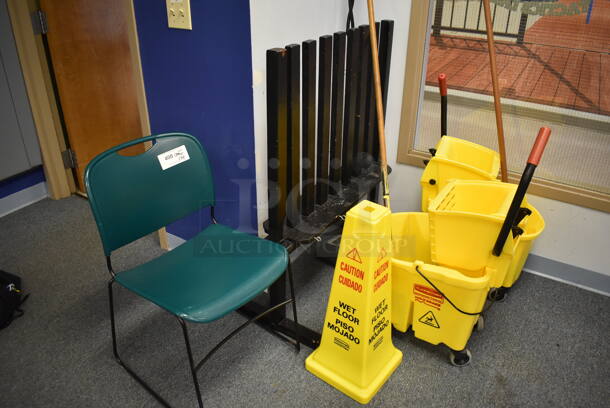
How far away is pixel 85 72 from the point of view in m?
2.79

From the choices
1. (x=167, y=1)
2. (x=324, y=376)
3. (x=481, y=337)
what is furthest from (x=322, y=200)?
(x=167, y=1)

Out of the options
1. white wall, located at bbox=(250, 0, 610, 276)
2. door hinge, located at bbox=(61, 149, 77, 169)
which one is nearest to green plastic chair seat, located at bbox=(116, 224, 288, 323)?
white wall, located at bbox=(250, 0, 610, 276)

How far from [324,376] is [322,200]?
736mm

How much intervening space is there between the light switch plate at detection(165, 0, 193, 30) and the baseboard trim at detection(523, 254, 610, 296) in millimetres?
1896

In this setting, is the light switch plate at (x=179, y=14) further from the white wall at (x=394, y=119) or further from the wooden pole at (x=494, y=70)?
the wooden pole at (x=494, y=70)

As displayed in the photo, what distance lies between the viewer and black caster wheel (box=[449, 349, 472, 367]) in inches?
72.6

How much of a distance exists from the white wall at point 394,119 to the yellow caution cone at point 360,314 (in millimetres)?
629

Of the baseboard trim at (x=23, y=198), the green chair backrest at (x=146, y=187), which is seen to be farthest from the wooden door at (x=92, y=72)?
the green chair backrest at (x=146, y=187)

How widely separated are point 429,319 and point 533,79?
1.25m

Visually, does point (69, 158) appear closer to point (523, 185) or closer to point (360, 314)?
point (360, 314)

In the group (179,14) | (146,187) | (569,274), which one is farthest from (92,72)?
(569,274)

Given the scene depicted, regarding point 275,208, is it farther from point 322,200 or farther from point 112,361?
point 112,361

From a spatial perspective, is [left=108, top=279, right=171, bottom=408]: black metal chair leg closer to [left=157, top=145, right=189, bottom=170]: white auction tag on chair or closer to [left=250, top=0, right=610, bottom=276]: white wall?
[left=157, top=145, right=189, bottom=170]: white auction tag on chair

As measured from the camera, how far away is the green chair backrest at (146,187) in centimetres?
155
